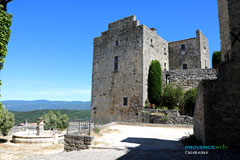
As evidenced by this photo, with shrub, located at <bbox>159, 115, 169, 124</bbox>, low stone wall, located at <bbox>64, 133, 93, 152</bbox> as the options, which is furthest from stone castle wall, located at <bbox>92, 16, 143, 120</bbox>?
low stone wall, located at <bbox>64, 133, 93, 152</bbox>

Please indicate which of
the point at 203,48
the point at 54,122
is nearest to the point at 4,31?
the point at 54,122

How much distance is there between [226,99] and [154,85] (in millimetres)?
13435

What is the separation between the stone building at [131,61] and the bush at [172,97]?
2.09m

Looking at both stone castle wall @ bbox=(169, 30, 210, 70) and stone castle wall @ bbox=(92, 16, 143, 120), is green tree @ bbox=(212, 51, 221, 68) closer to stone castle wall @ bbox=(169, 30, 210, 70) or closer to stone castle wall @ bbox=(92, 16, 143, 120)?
stone castle wall @ bbox=(169, 30, 210, 70)

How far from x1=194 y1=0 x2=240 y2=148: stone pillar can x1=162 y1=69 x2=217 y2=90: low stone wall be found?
1324 cm

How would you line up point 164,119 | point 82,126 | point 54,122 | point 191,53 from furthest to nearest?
point 191,53 → point 54,122 → point 164,119 → point 82,126

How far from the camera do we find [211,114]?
6.77m

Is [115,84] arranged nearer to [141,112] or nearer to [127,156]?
[141,112]

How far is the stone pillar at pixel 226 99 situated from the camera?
6.62 metres

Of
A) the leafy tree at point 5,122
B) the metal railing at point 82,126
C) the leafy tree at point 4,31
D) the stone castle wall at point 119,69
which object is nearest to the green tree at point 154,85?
the stone castle wall at point 119,69

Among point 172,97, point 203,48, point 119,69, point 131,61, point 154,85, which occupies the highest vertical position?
point 203,48

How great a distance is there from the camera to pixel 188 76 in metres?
20.7

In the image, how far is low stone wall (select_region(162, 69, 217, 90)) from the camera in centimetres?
1969

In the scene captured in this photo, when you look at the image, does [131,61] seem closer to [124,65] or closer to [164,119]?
[124,65]
